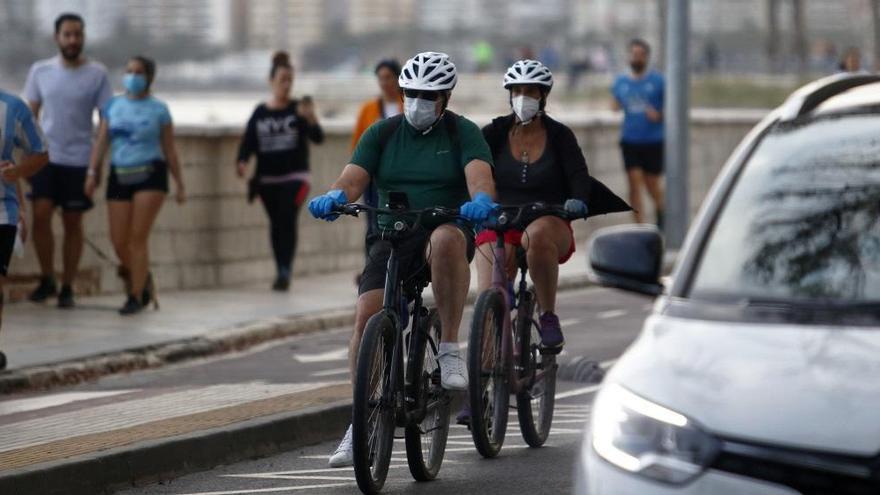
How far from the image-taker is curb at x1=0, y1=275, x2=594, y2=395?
464 inches

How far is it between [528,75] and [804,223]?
165 inches

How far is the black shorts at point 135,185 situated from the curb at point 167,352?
3.78ft

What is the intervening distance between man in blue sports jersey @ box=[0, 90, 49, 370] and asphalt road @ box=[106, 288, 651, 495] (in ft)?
3.57

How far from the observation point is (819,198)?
206 inches

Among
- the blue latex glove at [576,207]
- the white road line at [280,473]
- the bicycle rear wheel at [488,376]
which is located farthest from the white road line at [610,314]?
the white road line at [280,473]

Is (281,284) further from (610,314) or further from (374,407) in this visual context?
(374,407)

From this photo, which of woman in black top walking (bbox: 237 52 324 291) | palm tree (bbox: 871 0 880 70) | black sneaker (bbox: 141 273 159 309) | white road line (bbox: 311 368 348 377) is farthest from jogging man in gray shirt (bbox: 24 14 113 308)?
palm tree (bbox: 871 0 880 70)

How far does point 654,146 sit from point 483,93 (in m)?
58.2

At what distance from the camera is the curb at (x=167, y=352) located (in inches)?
464

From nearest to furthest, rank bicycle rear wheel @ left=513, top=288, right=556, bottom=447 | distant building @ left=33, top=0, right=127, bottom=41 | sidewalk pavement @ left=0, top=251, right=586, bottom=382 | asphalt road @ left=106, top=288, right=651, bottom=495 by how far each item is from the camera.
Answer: asphalt road @ left=106, top=288, right=651, bottom=495 → bicycle rear wheel @ left=513, top=288, right=556, bottom=447 → sidewalk pavement @ left=0, top=251, right=586, bottom=382 → distant building @ left=33, top=0, right=127, bottom=41

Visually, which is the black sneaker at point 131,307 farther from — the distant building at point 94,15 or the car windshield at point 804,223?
the distant building at point 94,15

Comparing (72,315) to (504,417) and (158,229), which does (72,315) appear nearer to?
(158,229)

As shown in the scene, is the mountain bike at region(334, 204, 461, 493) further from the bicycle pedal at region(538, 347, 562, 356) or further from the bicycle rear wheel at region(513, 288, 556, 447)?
the bicycle pedal at region(538, 347, 562, 356)

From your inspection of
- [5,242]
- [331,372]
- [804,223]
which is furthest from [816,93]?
[331,372]
